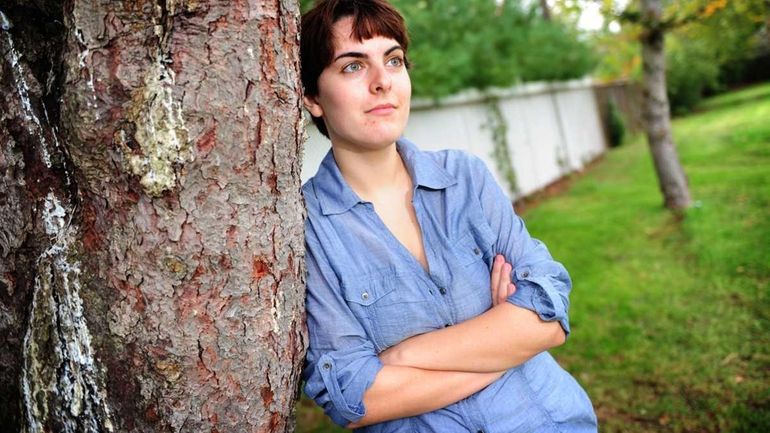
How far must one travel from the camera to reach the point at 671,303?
14.2 feet

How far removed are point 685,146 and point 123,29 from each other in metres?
12.1

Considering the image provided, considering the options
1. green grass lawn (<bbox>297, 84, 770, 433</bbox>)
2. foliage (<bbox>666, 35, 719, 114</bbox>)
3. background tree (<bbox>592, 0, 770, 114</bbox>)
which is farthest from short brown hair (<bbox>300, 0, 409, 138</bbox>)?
foliage (<bbox>666, 35, 719, 114</bbox>)

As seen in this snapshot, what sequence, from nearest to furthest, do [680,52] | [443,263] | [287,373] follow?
[287,373] → [443,263] → [680,52]

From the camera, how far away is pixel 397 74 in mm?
1791

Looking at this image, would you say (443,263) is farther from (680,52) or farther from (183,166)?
(680,52)

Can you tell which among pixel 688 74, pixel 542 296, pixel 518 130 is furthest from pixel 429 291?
pixel 688 74

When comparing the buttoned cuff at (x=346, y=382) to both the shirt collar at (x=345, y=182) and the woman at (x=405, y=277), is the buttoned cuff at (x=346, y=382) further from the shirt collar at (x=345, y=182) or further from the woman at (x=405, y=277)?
the shirt collar at (x=345, y=182)

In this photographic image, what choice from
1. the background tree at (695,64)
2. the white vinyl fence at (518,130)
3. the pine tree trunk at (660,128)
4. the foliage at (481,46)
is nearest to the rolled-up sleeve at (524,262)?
the foliage at (481,46)

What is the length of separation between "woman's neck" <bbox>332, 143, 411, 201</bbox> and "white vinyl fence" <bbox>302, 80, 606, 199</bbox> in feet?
14.1

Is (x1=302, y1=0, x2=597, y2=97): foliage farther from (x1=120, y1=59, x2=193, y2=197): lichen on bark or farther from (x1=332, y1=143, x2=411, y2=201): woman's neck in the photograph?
(x1=120, y1=59, x2=193, y2=197): lichen on bark

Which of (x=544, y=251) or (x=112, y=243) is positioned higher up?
(x=112, y=243)

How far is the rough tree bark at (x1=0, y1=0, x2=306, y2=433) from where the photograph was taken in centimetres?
120

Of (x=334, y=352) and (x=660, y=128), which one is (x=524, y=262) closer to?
(x=334, y=352)

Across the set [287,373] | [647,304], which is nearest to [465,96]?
[647,304]
